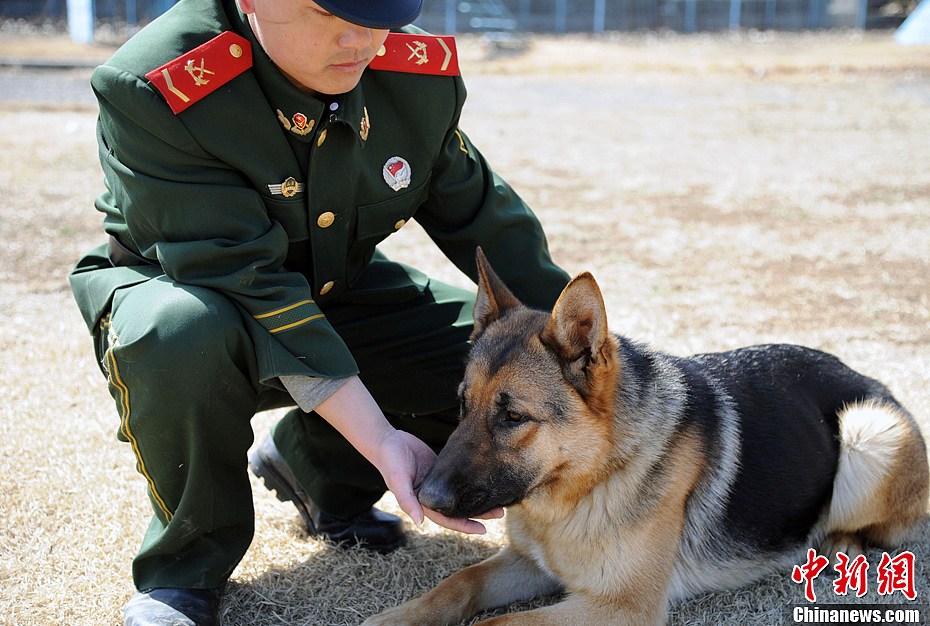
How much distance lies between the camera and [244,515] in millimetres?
3156

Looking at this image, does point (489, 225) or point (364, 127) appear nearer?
point (364, 127)

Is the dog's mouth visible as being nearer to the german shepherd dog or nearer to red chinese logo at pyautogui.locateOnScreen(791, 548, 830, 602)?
the german shepherd dog

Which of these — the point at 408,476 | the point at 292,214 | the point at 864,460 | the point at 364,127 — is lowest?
the point at 864,460

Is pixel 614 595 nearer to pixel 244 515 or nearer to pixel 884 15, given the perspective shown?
pixel 244 515

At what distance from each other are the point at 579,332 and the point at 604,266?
4.41 m

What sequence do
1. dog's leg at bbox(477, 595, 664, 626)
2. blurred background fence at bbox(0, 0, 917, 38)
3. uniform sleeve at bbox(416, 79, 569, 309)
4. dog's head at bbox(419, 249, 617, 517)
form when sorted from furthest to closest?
blurred background fence at bbox(0, 0, 917, 38) → uniform sleeve at bbox(416, 79, 569, 309) → dog's leg at bbox(477, 595, 664, 626) → dog's head at bbox(419, 249, 617, 517)

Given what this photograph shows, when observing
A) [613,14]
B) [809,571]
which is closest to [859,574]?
[809,571]

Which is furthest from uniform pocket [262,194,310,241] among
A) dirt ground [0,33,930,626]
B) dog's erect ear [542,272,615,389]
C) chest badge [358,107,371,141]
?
dirt ground [0,33,930,626]

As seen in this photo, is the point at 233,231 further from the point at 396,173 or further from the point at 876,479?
the point at 876,479

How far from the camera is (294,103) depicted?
3154 mm

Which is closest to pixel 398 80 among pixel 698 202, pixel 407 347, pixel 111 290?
pixel 407 347

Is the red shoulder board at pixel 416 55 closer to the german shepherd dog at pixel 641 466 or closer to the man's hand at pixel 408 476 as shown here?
the german shepherd dog at pixel 641 466

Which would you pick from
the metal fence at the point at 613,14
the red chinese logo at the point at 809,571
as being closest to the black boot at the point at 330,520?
Result: the red chinese logo at the point at 809,571

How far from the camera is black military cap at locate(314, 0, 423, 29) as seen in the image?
108 inches
